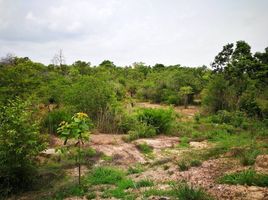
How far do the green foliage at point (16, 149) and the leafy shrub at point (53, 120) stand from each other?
4.35 metres

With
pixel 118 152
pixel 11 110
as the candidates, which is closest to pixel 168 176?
pixel 118 152

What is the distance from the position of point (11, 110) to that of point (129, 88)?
22.9 metres

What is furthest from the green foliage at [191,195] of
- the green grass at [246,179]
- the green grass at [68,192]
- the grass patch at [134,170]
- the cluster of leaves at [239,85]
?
the cluster of leaves at [239,85]

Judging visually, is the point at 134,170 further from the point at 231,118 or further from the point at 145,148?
the point at 231,118

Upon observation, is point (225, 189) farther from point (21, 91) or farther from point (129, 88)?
point (129, 88)

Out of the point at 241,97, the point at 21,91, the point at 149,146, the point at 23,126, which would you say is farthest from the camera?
the point at 241,97

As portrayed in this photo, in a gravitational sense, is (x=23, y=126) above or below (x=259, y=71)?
below

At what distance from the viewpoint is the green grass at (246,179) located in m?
5.72

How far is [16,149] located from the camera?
6.84 meters

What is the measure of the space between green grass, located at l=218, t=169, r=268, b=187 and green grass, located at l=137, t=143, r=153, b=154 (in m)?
4.20

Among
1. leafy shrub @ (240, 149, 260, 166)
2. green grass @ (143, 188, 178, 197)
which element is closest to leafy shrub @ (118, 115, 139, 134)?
leafy shrub @ (240, 149, 260, 166)

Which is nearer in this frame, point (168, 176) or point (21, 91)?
point (168, 176)

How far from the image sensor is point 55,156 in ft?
29.7

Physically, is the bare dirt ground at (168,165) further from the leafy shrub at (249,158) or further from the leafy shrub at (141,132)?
A: the leafy shrub at (141,132)
